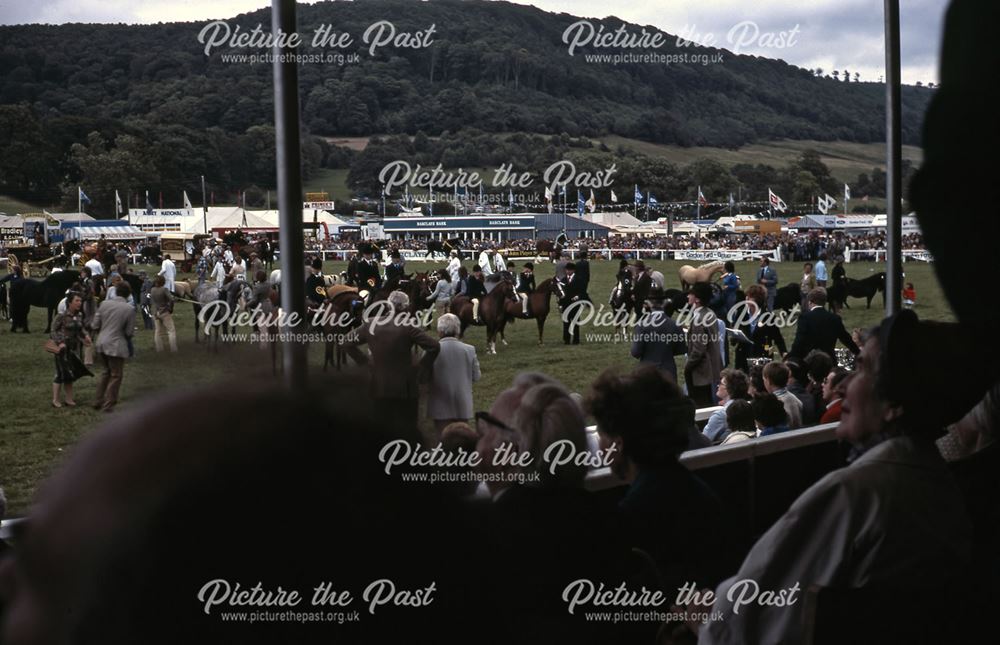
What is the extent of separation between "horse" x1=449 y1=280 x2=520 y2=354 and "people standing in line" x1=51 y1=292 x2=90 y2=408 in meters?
5.00

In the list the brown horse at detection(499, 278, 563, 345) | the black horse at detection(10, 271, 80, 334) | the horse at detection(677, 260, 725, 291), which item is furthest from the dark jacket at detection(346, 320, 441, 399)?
the horse at detection(677, 260, 725, 291)

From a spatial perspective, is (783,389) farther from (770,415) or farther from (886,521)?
(886,521)

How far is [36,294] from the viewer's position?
1388cm

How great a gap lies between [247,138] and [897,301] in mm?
3745

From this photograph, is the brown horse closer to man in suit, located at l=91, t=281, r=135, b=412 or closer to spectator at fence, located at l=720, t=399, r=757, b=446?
man in suit, located at l=91, t=281, r=135, b=412

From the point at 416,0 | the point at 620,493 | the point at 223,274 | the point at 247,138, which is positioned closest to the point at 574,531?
the point at 620,493

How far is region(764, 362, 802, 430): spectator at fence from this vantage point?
16.4 feet

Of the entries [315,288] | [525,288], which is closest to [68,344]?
[315,288]

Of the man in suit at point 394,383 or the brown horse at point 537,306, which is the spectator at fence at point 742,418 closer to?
the man in suit at point 394,383

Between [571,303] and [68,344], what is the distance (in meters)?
6.71

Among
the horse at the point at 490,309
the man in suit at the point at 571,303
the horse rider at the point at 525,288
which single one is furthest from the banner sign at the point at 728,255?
the horse at the point at 490,309

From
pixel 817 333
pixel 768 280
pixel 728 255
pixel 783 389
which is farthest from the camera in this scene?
pixel 728 255

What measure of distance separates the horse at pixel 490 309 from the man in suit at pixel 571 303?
0.78 meters

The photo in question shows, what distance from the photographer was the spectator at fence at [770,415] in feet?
15.1
